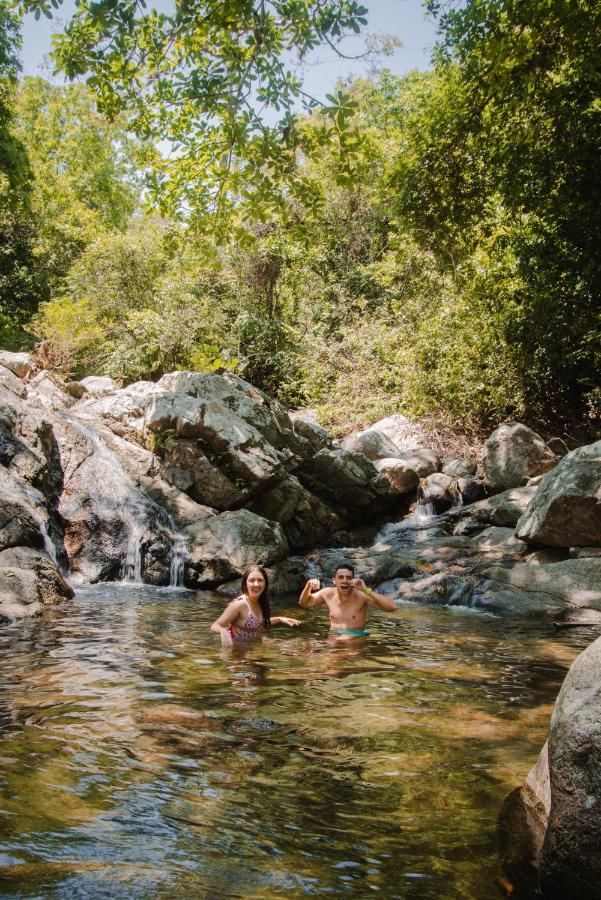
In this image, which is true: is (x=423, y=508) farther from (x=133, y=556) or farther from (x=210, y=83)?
(x=210, y=83)

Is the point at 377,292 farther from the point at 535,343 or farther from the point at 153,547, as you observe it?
the point at 153,547

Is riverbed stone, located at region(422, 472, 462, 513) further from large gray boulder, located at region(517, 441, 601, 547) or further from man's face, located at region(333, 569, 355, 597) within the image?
man's face, located at region(333, 569, 355, 597)

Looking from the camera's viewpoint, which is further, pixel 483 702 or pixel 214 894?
pixel 483 702

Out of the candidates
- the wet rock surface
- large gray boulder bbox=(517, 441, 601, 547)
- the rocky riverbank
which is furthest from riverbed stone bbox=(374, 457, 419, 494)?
large gray boulder bbox=(517, 441, 601, 547)

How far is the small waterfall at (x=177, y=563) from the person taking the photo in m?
11.6

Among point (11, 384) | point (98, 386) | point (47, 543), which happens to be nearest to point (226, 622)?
point (47, 543)

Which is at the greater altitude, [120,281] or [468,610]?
[120,281]

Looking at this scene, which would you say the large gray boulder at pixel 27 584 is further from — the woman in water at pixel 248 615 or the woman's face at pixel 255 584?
the woman's face at pixel 255 584

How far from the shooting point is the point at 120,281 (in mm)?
25875

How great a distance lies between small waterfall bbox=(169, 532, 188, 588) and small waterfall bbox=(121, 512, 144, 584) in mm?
568

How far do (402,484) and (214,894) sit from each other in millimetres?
15153

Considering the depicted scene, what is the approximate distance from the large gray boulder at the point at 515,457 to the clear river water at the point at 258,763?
914 cm

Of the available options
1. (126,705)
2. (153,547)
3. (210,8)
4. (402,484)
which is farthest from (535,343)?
(126,705)

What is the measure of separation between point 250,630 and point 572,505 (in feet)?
18.0
